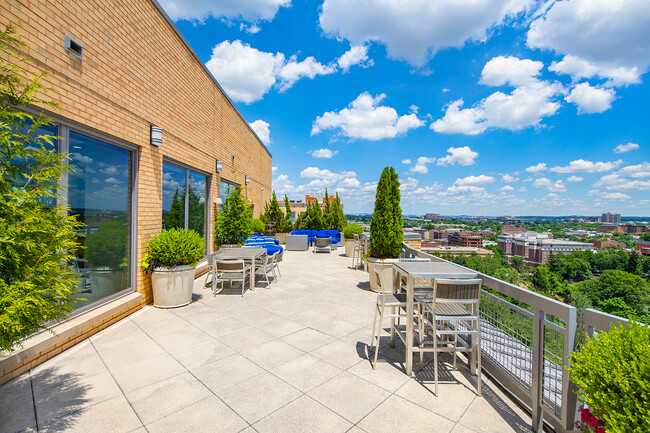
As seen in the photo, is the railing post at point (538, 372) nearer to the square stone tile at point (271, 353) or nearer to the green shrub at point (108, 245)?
the square stone tile at point (271, 353)

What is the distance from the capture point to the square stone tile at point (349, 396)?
237 centimetres

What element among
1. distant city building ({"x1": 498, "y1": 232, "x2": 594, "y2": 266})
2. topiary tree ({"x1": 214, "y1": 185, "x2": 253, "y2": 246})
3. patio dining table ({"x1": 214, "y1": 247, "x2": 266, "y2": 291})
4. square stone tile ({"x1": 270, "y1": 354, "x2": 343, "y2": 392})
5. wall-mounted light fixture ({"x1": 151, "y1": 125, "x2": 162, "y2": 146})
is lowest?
distant city building ({"x1": 498, "y1": 232, "x2": 594, "y2": 266})

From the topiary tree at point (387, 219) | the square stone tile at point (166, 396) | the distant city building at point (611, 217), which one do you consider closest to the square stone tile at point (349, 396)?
the square stone tile at point (166, 396)

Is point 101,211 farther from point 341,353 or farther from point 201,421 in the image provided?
point 341,353

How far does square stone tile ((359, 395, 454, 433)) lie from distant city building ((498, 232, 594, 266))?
69.8 metres

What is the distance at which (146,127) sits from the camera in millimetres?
5316

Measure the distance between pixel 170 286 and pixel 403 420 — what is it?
14.5 ft

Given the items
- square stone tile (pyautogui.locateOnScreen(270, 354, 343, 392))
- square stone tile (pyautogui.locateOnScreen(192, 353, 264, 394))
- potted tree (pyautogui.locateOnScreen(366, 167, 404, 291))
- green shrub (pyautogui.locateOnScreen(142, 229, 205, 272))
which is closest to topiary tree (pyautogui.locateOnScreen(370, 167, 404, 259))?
potted tree (pyautogui.locateOnScreen(366, 167, 404, 291))

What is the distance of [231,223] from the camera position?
358 inches

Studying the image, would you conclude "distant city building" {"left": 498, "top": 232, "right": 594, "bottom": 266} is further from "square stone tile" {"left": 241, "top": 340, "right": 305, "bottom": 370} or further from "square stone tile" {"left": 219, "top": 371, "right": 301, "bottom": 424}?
"square stone tile" {"left": 219, "top": 371, "right": 301, "bottom": 424}

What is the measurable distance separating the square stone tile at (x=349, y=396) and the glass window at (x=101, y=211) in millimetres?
3601

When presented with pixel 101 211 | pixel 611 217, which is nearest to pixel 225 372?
pixel 101 211

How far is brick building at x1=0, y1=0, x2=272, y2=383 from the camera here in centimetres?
341

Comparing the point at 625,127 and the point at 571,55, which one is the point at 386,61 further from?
the point at 625,127
